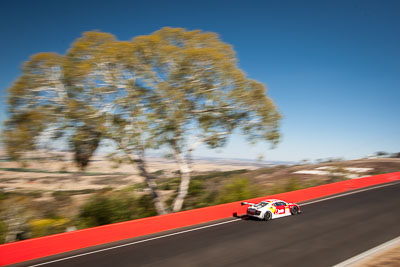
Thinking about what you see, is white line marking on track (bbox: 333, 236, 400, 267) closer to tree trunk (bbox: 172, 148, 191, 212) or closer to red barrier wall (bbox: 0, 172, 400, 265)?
red barrier wall (bbox: 0, 172, 400, 265)

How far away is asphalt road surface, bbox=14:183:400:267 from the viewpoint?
28.6 feet

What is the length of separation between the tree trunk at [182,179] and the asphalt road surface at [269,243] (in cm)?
615

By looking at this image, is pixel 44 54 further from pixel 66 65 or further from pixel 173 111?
pixel 173 111

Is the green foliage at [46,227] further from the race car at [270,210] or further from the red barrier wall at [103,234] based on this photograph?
the race car at [270,210]

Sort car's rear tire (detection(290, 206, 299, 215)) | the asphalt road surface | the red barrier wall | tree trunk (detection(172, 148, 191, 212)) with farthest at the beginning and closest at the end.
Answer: tree trunk (detection(172, 148, 191, 212)) → car's rear tire (detection(290, 206, 299, 215)) → the red barrier wall → the asphalt road surface

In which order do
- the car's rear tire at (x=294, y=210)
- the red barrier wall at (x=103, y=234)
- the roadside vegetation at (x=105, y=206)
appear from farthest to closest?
the car's rear tire at (x=294, y=210), the roadside vegetation at (x=105, y=206), the red barrier wall at (x=103, y=234)

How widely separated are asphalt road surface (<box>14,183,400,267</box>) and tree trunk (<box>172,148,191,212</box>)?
6.15m

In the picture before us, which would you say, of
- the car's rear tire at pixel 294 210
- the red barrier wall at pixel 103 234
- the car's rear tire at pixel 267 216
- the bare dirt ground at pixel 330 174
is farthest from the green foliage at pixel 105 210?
the bare dirt ground at pixel 330 174

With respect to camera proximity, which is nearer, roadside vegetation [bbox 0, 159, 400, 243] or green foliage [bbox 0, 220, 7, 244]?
green foliage [bbox 0, 220, 7, 244]

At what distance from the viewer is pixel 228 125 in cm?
1970

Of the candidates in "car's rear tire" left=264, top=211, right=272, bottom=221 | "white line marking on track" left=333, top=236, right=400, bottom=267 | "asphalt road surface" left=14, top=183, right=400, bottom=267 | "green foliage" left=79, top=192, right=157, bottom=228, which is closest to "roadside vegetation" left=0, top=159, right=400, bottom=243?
"green foliage" left=79, top=192, right=157, bottom=228

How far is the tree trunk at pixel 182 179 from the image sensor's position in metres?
18.6

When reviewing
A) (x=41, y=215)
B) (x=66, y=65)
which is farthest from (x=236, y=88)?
(x=41, y=215)

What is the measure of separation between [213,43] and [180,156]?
7.82 metres
